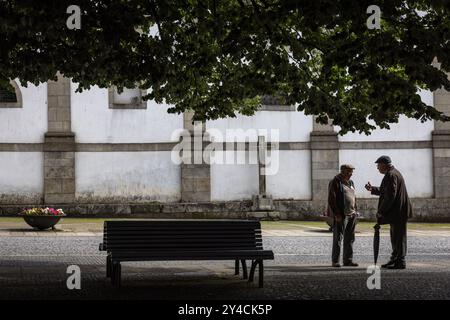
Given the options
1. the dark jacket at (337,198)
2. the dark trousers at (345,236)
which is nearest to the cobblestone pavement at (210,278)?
the dark trousers at (345,236)

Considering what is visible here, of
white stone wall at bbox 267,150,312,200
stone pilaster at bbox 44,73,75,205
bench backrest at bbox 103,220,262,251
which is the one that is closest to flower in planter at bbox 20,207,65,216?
stone pilaster at bbox 44,73,75,205

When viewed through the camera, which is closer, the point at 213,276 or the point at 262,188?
the point at 213,276

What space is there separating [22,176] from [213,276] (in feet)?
55.1

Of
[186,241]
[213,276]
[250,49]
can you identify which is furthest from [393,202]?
[186,241]

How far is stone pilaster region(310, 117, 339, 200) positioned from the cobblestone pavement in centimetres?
1134

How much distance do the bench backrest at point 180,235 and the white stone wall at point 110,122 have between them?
17077 mm

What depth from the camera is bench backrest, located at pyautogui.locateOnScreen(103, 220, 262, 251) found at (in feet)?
31.0

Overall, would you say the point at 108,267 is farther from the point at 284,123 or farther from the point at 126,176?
the point at 284,123

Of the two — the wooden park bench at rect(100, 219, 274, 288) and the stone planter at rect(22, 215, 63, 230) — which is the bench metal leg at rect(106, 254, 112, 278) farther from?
the stone planter at rect(22, 215, 63, 230)

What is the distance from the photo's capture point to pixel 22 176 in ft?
84.6

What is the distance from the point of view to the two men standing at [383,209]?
1153 centimetres
